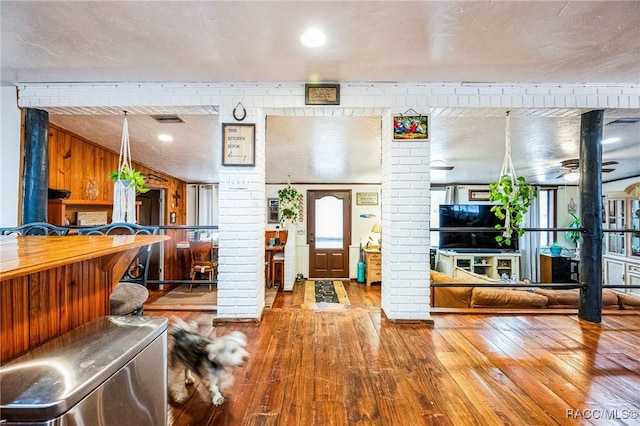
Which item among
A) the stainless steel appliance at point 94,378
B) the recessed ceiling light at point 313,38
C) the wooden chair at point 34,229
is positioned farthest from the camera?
the wooden chair at point 34,229

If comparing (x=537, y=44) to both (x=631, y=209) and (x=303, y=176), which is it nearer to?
(x=303, y=176)

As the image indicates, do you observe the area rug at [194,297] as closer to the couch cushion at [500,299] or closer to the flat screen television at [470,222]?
the couch cushion at [500,299]

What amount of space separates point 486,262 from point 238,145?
21.6 feet

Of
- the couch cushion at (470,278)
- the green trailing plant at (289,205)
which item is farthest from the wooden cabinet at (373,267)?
the couch cushion at (470,278)

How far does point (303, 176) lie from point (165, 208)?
113 inches

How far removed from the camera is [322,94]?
2.42 m

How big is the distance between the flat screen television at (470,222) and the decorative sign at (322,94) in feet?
17.6

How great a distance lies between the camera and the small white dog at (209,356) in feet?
4.62

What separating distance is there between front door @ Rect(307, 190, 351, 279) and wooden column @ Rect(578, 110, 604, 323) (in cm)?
508

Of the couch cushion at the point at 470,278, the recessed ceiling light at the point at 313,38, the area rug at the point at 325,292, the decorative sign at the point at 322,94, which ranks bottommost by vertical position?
the area rug at the point at 325,292

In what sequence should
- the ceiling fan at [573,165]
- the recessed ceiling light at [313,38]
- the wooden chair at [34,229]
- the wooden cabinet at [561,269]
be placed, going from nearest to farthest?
the recessed ceiling light at [313,38]
the wooden chair at [34,229]
the ceiling fan at [573,165]
the wooden cabinet at [561,269]

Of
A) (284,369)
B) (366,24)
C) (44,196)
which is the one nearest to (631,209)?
(366,24)

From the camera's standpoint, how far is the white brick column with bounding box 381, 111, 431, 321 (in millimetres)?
2449

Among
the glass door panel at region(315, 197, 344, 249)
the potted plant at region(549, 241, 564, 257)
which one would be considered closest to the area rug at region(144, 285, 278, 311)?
the glass door panel at region(315, 197, 344, 249)
